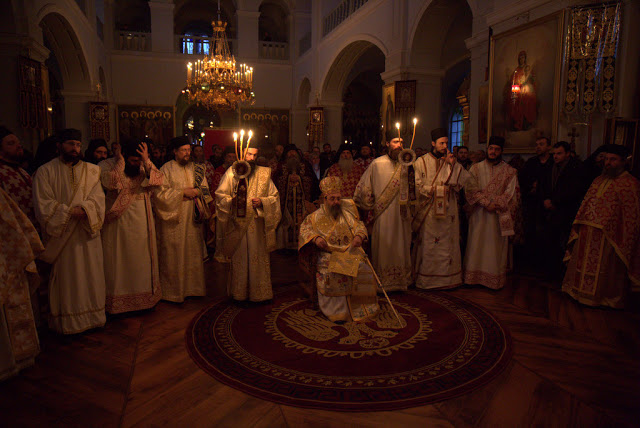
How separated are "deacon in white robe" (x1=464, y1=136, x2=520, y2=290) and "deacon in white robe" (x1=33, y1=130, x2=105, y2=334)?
4076 mm

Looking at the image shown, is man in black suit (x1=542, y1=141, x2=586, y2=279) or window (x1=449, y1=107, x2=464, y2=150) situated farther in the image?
window (x1=449, y1=107, x2=464, y2=150)

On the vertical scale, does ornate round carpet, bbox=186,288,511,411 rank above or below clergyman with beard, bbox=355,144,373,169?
below

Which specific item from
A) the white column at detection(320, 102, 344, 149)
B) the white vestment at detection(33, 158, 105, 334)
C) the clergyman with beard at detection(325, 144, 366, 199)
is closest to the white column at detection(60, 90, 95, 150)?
the white column at detection(320, 102, 344, 149)

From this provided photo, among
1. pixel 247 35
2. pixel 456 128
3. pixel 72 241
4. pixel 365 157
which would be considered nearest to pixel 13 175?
pixel 72 241

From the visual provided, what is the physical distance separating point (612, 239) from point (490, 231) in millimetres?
1229

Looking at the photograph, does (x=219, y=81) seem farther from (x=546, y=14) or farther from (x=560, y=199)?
(x=560, y=199)

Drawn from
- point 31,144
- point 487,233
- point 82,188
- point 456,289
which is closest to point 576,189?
point 487,233

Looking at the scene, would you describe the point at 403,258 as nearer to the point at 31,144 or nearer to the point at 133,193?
the point at 133,193

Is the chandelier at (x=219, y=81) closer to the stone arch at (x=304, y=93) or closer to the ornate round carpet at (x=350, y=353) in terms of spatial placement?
the ornate round carpet at (x=350, y=353)

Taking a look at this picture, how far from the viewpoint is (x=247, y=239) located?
4523mm

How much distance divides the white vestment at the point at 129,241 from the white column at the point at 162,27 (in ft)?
47.3

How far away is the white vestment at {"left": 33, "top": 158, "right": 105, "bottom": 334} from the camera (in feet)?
11.8

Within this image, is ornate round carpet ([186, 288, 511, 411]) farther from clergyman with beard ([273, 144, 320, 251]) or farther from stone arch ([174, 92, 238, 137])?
stone arch ([174, 92, 238, 137])

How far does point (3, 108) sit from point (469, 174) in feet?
Result: 24.5
